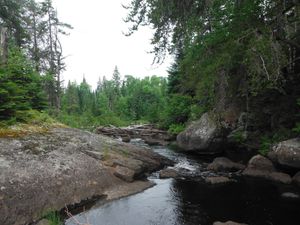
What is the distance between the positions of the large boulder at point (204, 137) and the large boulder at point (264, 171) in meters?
3.89

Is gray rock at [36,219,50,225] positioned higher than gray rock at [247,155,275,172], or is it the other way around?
gray rock at [247,155,275,172]

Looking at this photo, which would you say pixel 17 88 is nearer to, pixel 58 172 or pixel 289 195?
pixel 58 172

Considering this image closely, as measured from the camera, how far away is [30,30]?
2984 centimetres

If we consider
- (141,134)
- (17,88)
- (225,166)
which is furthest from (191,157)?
(141,134)

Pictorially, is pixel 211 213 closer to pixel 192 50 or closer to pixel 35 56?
pixel 192 50

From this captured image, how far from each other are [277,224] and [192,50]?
6.47 m

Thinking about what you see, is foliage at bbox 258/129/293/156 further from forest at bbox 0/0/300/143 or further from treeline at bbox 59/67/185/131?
treeline at bbox 59/67/185/131

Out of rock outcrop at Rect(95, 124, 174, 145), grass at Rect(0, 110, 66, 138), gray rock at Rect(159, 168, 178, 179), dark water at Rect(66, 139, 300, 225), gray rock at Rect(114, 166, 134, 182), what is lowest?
dark water at Rect(66, 139, 300, 225)

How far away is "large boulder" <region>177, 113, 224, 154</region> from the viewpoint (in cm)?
1791

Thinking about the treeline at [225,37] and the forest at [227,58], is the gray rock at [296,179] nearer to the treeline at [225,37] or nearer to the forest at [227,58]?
the forest at [227,58]

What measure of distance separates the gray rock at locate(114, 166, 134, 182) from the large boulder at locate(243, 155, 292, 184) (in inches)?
207

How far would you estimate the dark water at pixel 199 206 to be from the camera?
27.7 ft

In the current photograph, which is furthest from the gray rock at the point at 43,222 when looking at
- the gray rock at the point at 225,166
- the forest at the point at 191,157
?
the gray rock at the point at 225,166

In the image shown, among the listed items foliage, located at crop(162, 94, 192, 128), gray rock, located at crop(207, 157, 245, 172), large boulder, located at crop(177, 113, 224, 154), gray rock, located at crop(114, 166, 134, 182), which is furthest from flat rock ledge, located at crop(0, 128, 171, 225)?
foliage, located at crop(162, 94, 192, 128)
